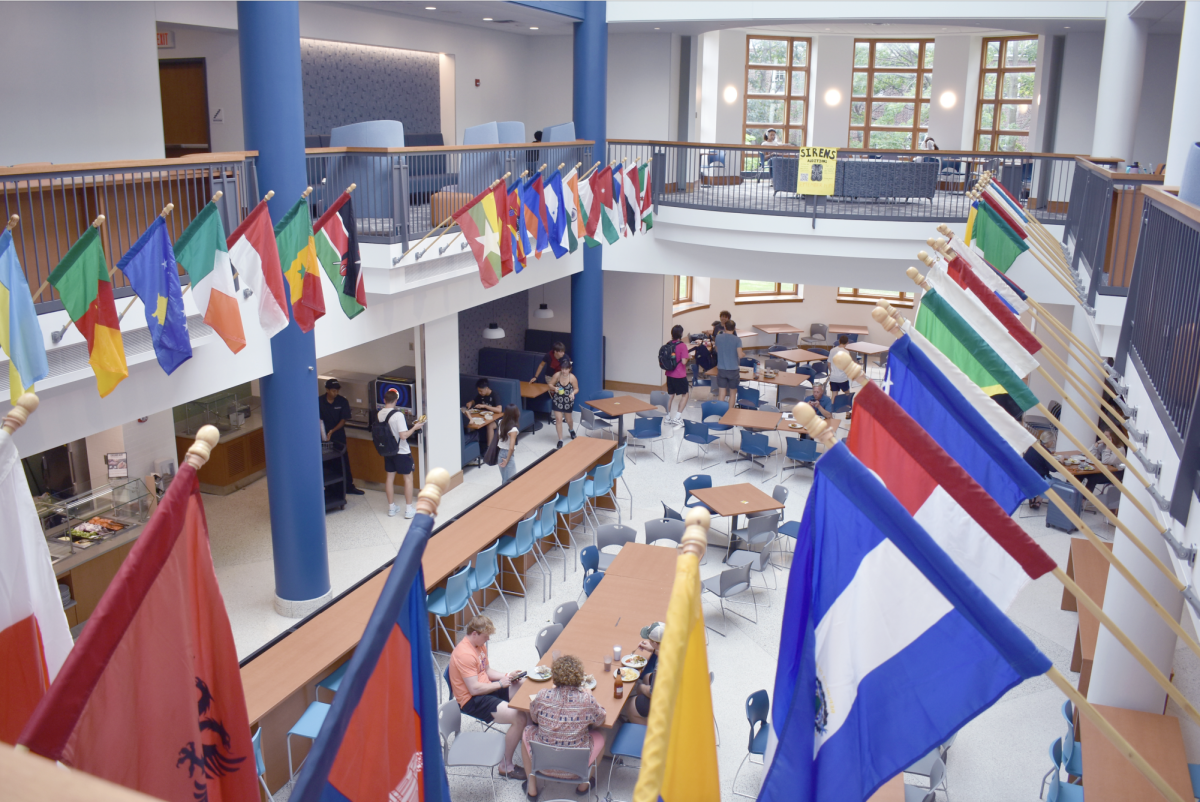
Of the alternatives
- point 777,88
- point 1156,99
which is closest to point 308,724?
point 1156,99

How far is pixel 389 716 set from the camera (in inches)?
125

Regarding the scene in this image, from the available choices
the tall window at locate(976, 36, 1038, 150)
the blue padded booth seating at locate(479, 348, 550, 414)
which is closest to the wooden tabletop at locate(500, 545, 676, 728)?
the blue padded booth seating at locate(479, 348, 550, 414)

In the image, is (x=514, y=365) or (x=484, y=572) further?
(x=514, y=365)

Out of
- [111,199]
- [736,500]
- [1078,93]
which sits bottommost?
[736,500]

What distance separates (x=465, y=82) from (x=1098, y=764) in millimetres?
15501

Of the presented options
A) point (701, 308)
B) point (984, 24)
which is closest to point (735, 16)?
point (984, 24)

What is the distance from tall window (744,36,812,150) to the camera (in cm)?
2416

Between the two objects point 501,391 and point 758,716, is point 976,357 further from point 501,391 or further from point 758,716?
point 501,391

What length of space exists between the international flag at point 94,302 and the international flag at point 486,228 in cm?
417

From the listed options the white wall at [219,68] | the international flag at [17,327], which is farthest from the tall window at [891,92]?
the international flag at [17,327]

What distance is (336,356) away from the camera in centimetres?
1569

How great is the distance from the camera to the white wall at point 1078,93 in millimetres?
17500

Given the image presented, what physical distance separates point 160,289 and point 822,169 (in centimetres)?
1079

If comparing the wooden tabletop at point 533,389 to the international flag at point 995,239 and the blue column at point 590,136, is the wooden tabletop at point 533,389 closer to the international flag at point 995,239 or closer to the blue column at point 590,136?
the blue column at point 590,136
